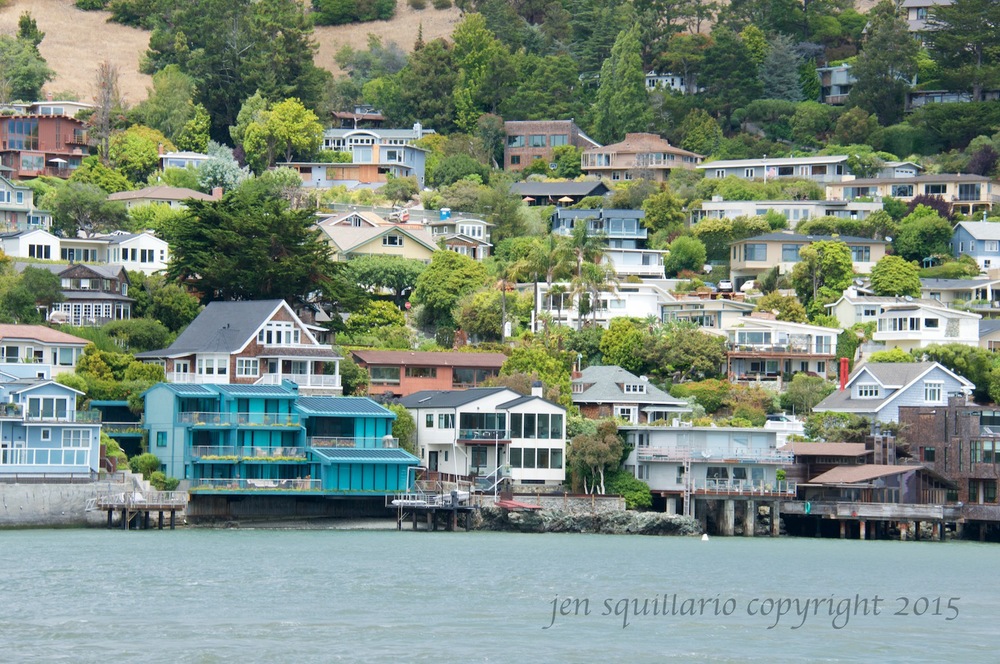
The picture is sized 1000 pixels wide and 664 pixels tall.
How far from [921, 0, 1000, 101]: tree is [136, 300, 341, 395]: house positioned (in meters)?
68.3

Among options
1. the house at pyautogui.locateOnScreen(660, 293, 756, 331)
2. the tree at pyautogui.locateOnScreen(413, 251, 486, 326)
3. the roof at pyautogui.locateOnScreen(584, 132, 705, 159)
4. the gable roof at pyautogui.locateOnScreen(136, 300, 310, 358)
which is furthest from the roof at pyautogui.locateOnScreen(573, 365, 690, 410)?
the roof at pyautogui.locateOnScreen(584, 132, 705, 159)

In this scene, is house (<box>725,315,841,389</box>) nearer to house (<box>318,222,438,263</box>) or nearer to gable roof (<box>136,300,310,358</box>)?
house (<box>318,222,438,263</box>)

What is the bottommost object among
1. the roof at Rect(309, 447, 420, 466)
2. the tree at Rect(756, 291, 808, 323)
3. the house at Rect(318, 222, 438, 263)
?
the roof at Rect(309, 447, 420, 466)

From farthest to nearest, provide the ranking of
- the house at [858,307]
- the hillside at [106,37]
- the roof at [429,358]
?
the hillside at [106,37]
the house at [858,307]
the roof at [429,358]

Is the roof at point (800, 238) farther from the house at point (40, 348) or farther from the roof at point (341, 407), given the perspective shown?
the house at point (40, 348)

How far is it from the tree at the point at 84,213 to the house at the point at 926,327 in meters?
41.7

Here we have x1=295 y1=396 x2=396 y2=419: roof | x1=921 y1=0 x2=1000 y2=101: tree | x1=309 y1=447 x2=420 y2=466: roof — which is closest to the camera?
x1=309 y1=447 x2=420 y2=466: roof

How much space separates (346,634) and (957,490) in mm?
43957

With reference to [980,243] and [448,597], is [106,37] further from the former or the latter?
[448,597]

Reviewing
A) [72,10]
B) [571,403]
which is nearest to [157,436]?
[571,403]

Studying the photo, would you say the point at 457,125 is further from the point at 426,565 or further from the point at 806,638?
the point at 806,638

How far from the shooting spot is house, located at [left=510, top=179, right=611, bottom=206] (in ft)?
429

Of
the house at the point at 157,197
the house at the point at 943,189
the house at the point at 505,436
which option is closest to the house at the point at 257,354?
the house at the point at 505,436

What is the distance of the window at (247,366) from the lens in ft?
274
